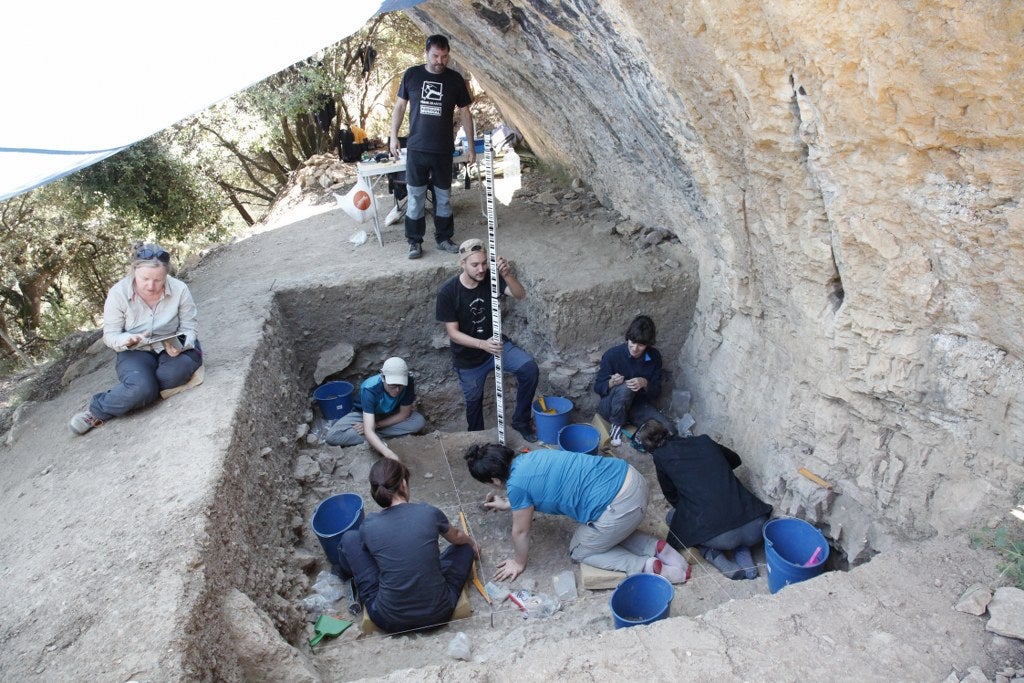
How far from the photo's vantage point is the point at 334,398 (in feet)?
19.3

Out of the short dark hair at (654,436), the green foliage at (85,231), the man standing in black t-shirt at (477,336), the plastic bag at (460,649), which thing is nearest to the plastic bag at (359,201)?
the man standing in black t-shirt at (477,336)

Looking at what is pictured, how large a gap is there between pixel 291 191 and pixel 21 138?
7.43 metres

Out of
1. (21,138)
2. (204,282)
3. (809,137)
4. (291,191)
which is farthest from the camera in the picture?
(291,191)

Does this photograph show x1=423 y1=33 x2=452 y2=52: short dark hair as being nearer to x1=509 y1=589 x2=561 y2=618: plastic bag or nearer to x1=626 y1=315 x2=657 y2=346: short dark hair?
x1=626 y1=315 x2=657 y2=346: short dark hair

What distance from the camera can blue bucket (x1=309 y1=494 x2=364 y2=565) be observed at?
13.8 ft

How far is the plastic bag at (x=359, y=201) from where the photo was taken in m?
6.74

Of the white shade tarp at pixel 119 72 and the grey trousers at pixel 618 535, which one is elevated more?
the white shade tarp at pixel 119 72

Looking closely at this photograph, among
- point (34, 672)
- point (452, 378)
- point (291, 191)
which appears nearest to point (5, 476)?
point (34, 672)

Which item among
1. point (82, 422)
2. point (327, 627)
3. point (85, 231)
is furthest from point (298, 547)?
point (85, 231)

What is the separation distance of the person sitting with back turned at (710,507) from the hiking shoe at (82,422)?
11.7 ft

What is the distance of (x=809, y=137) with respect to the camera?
→ 3436mm

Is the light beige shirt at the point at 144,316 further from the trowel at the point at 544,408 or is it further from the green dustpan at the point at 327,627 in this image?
the trowel at the point at 544,408

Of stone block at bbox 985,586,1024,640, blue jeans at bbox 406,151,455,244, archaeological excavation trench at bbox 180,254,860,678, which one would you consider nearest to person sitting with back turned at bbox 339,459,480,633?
archaeological excavation trench at bbox 180,254,860,678

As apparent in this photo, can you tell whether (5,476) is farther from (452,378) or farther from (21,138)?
(452,378)
